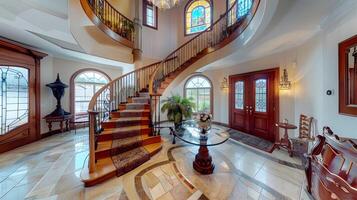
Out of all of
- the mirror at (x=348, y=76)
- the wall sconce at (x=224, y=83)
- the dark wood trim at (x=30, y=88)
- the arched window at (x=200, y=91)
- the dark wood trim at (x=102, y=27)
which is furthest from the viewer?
the arched window at (x=200, y=91)

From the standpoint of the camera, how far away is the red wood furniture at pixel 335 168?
899 millimetres

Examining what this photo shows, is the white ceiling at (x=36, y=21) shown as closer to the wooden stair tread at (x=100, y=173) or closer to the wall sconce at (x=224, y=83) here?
the wooden stair tread at (x=100, y=173)

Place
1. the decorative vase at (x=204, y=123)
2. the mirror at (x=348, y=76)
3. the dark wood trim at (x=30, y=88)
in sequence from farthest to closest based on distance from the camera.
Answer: the dark wood trim at (x=30, y=88)
the decorative vase at (x=204, y=123)
the mirror at (x=348, y=76)

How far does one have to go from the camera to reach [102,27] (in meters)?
4.59

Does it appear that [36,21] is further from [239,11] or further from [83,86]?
[239,11]

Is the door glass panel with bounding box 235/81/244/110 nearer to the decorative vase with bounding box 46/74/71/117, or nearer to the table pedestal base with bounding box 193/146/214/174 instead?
the table pedestal base with bounding box 193/146/214/174

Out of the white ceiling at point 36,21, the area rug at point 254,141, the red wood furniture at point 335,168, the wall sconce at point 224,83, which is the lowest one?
the area rug at point 254,141

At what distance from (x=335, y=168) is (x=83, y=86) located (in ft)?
23.4

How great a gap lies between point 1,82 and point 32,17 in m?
1.98

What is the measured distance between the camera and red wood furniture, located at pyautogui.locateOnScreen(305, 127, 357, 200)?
90cm

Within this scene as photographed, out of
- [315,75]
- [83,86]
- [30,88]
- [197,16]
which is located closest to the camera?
[315,75]

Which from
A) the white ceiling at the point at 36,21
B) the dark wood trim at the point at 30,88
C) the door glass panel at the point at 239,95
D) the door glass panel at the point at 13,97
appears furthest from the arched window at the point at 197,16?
the door glass panel at the point at 13,97

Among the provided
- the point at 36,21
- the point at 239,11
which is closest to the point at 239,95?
the point at 239,11

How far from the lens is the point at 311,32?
10.2 ft
